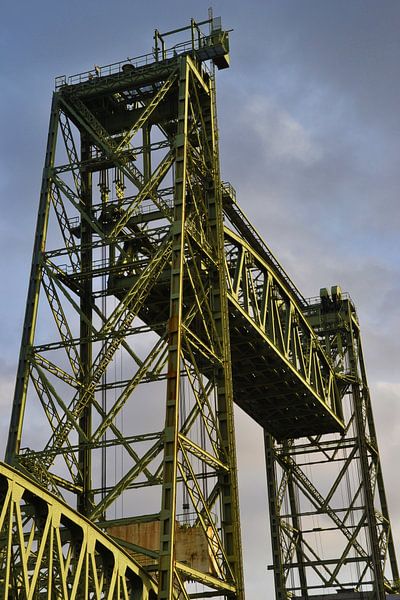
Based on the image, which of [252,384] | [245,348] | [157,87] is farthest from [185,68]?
[252,384]

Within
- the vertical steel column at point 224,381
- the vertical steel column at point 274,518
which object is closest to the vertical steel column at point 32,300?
the vertical steel column at point 224,381

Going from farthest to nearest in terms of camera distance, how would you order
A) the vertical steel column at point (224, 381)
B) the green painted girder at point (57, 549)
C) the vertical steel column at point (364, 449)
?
1. the vertical steel column at point (364, 449)
2. the vertical steel column at point (224, 381)
3. the green painted girder at point (57, 549)

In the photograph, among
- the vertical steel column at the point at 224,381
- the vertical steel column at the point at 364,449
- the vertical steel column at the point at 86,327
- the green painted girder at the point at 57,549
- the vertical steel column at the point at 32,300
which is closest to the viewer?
the green painted girder at the point at 57,549

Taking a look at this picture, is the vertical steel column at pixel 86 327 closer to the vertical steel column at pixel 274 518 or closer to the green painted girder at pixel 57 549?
the green painted girder at pixel 57 549

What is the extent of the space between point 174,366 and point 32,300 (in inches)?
283

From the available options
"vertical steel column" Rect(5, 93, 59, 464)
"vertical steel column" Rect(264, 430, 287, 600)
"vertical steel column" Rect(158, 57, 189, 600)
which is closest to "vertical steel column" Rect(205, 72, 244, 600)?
"vertical steel column" Rect(158, 57, 189, 600)

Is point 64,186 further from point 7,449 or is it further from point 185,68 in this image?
point 7,449

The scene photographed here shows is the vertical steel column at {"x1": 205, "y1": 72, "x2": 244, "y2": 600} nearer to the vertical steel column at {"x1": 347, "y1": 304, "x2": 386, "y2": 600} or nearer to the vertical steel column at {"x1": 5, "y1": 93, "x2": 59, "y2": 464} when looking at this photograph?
the vertical steel column at {"x1": 5, "y1": 93, "x2": 59, "y2": 464}

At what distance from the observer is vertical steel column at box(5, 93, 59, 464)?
126ft

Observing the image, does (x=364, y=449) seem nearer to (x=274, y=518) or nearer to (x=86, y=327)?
(x=274, y=518)

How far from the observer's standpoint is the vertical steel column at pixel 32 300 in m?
38.3

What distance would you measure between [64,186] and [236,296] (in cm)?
891

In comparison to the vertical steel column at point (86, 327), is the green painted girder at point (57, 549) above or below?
below

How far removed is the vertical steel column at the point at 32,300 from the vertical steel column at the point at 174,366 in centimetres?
549
